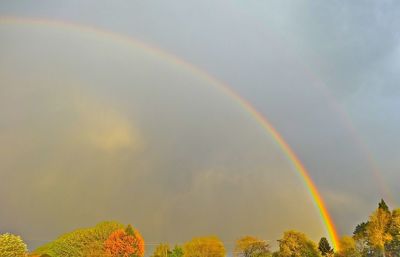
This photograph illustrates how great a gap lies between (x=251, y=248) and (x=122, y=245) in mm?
45236

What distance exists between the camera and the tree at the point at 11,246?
75000mm

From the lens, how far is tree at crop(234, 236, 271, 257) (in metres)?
136

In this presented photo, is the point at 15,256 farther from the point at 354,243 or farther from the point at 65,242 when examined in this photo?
the point at 354,243

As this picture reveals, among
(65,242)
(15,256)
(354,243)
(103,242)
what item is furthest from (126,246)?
(354,243)

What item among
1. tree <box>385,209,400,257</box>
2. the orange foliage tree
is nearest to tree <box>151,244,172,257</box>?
the orange foliage tree

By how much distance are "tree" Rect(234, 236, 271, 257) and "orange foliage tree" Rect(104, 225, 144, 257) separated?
35275mm

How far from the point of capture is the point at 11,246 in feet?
251

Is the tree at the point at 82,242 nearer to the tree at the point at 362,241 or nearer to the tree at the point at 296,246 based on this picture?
the tree at the point at 296,246

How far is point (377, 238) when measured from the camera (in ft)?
320

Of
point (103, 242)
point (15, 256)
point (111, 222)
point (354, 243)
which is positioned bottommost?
point (15, 256)

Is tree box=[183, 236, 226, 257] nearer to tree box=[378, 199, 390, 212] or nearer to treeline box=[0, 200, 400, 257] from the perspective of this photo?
treeline box=[0, 200, 400, 257]

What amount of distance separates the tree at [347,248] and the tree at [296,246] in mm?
6227

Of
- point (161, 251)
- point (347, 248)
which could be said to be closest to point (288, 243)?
point (347, 248)

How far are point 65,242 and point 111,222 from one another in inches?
561
